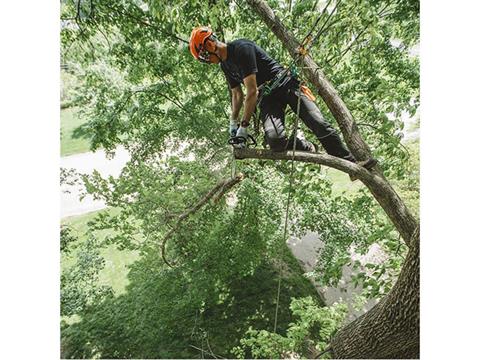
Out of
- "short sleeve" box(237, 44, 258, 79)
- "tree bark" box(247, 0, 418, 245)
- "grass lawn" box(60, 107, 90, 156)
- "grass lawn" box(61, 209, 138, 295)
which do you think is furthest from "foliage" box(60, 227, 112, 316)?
"tree bark" box(247, 0, 418, 245)

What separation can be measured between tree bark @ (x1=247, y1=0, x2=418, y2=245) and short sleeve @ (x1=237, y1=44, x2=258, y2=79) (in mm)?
534

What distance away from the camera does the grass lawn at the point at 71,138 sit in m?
4.01

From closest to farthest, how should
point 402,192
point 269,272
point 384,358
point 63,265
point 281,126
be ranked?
point 384,358, point 281,126, point 63,265, point 402,192, point 269,272

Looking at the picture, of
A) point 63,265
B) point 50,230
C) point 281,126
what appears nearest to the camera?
point 281,126

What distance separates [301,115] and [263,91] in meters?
0.36

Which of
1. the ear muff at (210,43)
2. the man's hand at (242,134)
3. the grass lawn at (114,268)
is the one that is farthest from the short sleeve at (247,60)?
the grass lawn at (114,268)

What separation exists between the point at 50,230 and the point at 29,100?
999 mm

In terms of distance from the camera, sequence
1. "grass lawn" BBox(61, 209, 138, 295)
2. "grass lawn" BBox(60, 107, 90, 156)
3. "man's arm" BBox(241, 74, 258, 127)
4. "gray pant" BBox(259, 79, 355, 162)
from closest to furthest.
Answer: "man's arm" BBox(241, 74, 258, 127) → "gray pant" BBox(259, 79, 355, 162) → "grass lawn" BBox(60, 107, 90, 156) → "grass lawn" BBox(61, 209, 138, 295)

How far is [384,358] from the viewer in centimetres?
207

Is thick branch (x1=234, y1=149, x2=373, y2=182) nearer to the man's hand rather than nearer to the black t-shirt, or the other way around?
the man's hand

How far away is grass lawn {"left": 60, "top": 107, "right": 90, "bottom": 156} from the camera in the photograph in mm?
4012

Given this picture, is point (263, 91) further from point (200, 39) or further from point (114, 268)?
point (114, 268)
